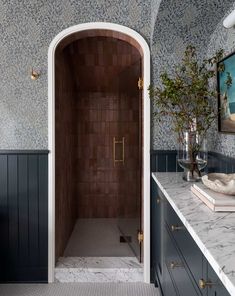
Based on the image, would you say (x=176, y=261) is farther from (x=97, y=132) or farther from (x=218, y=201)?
(x=97, y=132)

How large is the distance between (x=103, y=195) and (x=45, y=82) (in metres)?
2.16

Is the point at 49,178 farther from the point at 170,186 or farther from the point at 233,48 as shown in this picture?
the point at 233,48

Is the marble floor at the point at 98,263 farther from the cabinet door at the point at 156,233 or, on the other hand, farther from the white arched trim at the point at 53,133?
the cabinet door at the point at 156,233

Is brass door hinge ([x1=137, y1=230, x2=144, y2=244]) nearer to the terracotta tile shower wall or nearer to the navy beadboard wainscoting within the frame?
the navy beadboard wainscoting

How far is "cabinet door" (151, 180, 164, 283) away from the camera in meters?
2.44

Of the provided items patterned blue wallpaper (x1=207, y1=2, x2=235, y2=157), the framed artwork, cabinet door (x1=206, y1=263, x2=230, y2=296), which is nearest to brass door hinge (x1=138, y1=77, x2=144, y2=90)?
patterned blue wallpaper (x1=207, y1=2, x2=235, y2=157)

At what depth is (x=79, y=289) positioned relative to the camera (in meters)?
2.79

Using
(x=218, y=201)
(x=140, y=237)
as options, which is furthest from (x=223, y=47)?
(x=140, y=237)

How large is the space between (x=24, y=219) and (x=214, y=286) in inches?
85.5

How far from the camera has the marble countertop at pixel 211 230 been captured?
2.95ft

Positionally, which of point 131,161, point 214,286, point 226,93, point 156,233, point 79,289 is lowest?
point 79,289

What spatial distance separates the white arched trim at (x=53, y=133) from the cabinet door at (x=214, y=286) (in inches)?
69.9

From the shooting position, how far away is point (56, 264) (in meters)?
2.96

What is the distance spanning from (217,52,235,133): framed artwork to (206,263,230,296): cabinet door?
48.0 inches
